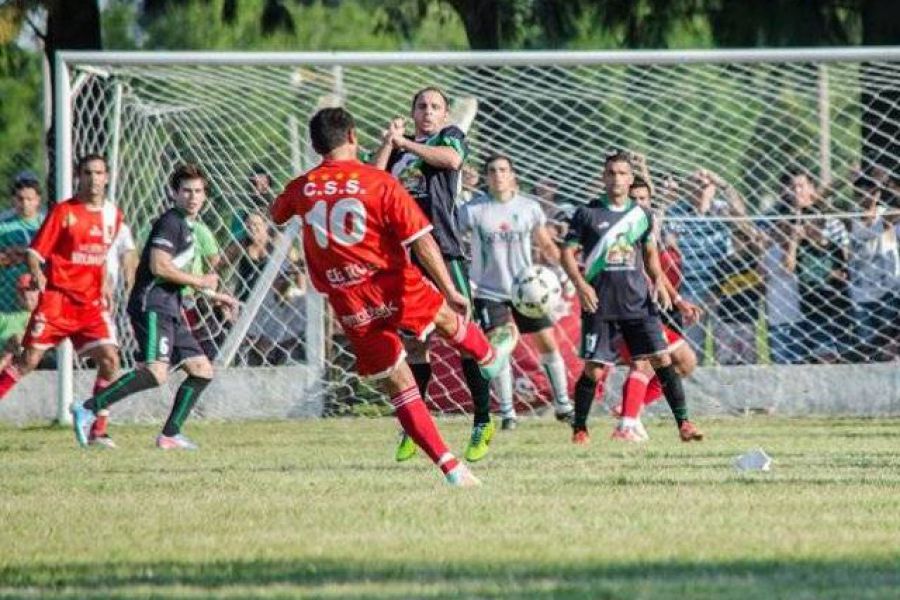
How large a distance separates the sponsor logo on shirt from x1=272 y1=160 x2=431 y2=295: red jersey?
127mm

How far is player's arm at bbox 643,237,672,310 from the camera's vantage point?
13.3 meters

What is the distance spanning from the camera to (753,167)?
59.9ft

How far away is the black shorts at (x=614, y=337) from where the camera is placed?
13453 mm

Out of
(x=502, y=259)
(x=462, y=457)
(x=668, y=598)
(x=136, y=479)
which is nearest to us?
(x=668, y=598)

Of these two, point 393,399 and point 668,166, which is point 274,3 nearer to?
point 668,166

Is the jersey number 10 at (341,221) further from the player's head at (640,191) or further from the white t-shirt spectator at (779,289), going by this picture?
the white t-shirt spectator at (779,289)

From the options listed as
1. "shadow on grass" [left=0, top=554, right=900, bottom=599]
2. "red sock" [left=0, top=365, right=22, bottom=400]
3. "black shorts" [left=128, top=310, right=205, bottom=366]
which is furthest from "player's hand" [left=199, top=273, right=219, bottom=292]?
"shadow on grass" [left=0, top=554, right=900, bottom=599]

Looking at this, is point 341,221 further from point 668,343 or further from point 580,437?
point 668,343

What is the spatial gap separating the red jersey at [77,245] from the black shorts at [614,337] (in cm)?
320

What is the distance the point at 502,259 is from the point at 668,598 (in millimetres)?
10094

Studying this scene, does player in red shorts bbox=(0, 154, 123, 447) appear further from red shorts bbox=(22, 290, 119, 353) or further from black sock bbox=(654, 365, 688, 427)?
→ black sock bbox=(654, 365, 688, 427)

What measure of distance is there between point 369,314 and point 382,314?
0.06 meters

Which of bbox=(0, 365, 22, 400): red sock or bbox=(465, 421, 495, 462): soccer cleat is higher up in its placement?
bbox=(465, 421, 495, 462): soccer cleat

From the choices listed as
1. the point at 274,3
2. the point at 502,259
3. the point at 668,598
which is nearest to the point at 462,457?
the point at 502,259
